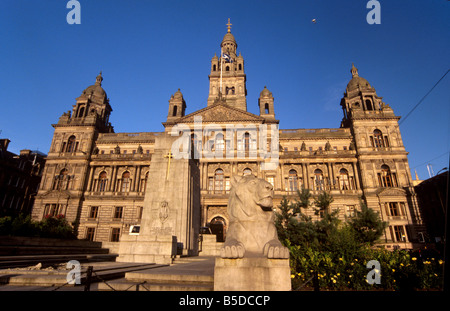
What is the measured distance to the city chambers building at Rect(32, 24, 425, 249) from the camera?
3484 centimetres

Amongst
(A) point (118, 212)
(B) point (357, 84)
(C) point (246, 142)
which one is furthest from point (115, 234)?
(B) point (357, 84)

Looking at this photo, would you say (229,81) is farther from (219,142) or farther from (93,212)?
(93,212)

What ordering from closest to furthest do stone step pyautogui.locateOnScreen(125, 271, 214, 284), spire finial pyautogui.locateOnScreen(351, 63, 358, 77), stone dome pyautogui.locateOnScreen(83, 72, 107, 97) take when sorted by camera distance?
stone step pyautogui.locateOnScreen(125, 271, 214, 284) → spire finial pyautogui.locateOnScreen(351, 63, 358, 77) → stone dome pyautogui.locateOnScreen(83, 72, 107, 97)

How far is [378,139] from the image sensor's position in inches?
1510

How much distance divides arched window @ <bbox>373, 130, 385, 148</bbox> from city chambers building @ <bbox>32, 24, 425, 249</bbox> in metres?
0.14

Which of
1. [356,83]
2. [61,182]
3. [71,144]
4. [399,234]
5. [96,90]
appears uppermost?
[96,90]

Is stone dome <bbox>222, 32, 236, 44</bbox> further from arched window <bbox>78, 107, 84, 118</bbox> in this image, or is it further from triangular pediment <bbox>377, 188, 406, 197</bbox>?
triangular pediment <bbox>377, 188, 406, 197</bbox>

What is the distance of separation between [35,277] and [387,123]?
45.2m

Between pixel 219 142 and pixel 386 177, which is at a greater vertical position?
pixel 219 142

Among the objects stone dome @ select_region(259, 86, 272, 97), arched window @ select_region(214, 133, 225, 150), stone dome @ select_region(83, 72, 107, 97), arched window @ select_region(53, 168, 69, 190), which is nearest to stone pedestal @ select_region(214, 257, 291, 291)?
arched window @ select_region(214, 133, 225, 150)

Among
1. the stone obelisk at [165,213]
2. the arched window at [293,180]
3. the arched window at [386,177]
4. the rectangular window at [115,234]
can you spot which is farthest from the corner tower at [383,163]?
the rectangular window at [115,234]

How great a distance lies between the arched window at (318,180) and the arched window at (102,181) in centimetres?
3405

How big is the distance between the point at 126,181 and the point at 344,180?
35.1 m

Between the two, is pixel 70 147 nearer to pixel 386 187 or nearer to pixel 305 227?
pixel 305 227
